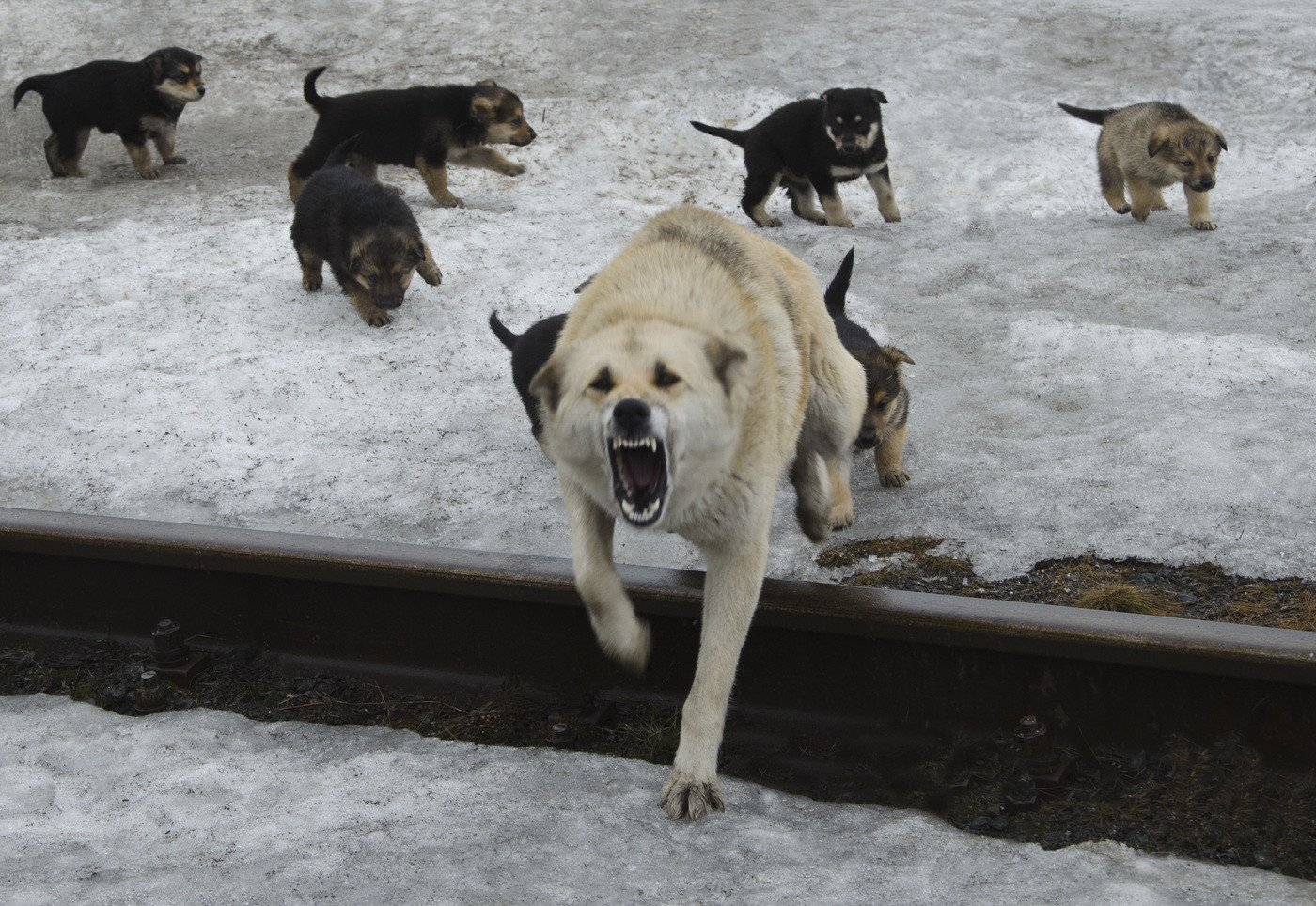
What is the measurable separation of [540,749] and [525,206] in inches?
247

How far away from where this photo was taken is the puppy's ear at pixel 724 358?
3242 mm

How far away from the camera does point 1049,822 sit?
10.6 feet

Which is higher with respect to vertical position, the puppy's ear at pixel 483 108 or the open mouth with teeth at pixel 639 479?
the open mouth with teeth at pixel 639 479

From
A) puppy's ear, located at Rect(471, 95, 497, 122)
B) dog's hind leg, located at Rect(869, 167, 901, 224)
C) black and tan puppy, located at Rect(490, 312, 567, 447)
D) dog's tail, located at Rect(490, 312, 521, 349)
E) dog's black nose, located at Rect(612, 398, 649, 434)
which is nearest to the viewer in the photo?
dog's black nose, located at Rect(612, 398, 649, 434)

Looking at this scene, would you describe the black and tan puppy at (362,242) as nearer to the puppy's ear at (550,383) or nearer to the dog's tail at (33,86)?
the dog's tail at (33,86)

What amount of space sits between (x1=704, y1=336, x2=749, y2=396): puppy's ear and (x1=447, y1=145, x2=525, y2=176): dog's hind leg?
22.1ft

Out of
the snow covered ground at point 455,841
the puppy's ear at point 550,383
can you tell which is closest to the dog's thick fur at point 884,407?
the puppy's ear at point 550,383

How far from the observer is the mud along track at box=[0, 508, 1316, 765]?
3.34 meters

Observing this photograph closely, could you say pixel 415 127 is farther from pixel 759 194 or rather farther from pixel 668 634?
pixel 668 634

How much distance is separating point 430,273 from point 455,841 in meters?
5.30

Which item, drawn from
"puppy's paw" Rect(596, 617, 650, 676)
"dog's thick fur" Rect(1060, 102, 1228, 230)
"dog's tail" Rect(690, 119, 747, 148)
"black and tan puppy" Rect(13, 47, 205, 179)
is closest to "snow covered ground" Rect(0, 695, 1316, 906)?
"puppy's paw" Rect(596, 617, 650, 676)

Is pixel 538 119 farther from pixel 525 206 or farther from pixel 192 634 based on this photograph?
pixel 192 634

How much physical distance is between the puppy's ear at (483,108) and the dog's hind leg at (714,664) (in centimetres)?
667

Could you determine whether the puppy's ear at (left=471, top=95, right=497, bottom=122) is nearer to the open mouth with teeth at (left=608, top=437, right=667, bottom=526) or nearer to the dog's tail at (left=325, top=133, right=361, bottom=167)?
the dog's tail at (left=325, top=133, right=361, bottom=167)
